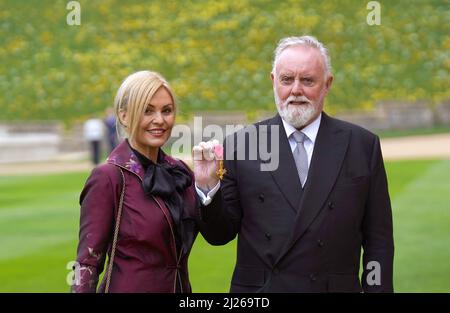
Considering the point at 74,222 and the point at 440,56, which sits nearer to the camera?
the point at 74,222

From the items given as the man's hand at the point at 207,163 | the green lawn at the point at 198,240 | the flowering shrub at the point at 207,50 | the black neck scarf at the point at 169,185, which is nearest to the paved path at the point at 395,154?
the green lawn at the point at 198,240

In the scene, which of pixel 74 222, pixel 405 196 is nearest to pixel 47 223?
pixel 74 222

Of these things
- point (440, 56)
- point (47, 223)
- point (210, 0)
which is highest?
point (210, 0)

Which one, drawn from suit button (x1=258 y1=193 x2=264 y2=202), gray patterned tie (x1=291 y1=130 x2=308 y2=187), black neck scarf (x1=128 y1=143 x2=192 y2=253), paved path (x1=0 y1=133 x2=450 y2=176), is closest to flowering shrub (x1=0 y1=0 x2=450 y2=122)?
paved path (x1=0 y1=133 x2=450 y2=176)

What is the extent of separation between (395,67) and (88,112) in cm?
1299

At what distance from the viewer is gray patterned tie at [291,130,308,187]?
3.93m

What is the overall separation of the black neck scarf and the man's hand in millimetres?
185

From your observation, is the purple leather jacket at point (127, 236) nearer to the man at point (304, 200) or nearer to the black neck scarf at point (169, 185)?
the black neck scarf at point (169, 185)

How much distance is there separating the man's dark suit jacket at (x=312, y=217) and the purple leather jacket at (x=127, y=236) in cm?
21

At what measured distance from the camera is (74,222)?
45.9 ft

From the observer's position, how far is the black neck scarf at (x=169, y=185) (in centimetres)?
390

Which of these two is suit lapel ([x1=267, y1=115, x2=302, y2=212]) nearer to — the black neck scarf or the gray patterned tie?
the gray patterned tie

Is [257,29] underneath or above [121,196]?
above

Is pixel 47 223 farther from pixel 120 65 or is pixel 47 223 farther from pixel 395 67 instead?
pixel 395 67
